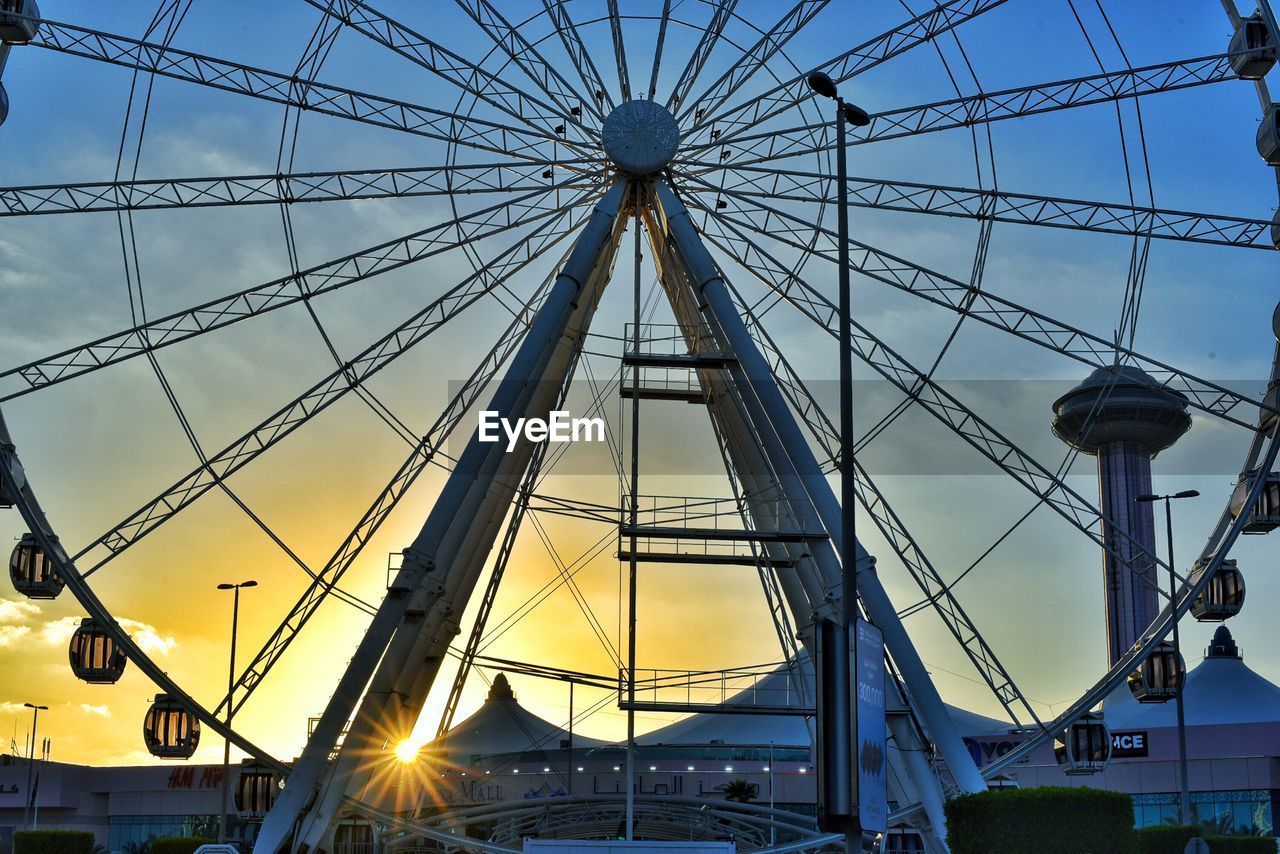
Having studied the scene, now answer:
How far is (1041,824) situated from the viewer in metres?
28.5

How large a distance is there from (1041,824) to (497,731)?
58.4 meters

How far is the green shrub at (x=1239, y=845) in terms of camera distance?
145 ft

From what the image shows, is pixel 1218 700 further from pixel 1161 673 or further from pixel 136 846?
pixel 136 846

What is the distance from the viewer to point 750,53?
39.8m

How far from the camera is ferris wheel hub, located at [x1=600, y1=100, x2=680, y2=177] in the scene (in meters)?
38.5

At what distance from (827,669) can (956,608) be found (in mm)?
Result: 14457

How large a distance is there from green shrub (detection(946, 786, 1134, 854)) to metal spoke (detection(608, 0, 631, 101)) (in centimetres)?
1945

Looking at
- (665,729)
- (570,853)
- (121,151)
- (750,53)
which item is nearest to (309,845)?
(570,853)

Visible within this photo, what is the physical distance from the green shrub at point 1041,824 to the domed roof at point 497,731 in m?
52.1

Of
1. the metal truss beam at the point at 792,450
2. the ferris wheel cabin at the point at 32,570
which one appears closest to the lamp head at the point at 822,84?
the metal truss beam at the point at 792,450

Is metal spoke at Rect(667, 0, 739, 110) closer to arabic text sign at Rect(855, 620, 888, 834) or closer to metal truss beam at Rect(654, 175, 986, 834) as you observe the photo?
metal truss beam at Rect(654, 175, 986, 834)

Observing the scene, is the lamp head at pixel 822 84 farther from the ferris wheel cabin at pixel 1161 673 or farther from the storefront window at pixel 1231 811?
the storefront window at pixel 1231 811

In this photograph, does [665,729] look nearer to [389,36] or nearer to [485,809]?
[485,809]

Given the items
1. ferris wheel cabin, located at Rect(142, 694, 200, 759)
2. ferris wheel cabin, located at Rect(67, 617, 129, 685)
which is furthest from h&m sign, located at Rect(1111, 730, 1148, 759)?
ferris wheel cabin, located at Rect(67, 617, 129, 685)
